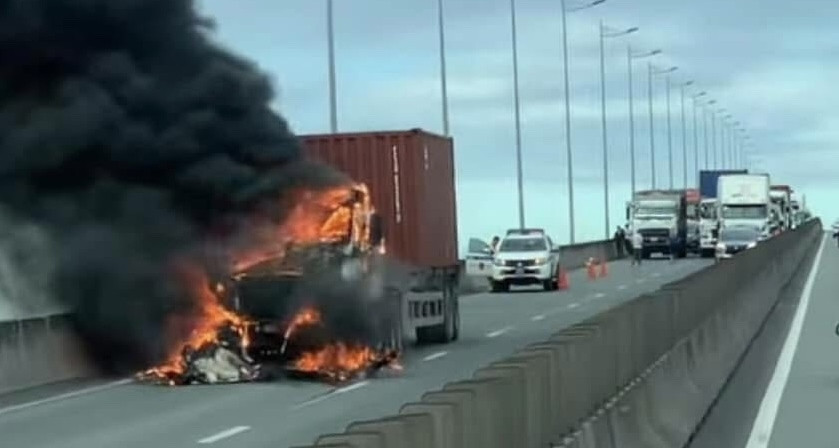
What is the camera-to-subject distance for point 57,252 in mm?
23141

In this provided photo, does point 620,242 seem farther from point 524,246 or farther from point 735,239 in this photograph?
point 524,246

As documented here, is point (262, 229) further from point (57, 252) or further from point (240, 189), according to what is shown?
point (57, 252)

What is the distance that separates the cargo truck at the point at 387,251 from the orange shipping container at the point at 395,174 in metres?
0.02

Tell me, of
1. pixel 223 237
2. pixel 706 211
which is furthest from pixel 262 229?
pixel 706 211

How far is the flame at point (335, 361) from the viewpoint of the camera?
79.5ft

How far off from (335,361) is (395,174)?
241 inches

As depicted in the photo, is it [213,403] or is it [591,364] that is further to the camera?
[213,403]

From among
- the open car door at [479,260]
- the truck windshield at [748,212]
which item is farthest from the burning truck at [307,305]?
the truck windshield at [748,212]

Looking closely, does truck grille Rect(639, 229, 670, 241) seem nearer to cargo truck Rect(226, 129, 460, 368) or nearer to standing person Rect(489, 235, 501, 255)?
standing person Rect(489, 235, 501, 255)

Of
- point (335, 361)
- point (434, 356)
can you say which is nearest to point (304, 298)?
point (335, 361)

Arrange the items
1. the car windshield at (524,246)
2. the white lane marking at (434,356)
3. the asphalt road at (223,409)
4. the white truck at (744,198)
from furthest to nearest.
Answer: the white truck at (744,198) < the car windshield at (524,246) < the white lane marking at (434,356) < the asphalt road at (223,409)

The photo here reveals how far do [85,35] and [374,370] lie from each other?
20.4ft

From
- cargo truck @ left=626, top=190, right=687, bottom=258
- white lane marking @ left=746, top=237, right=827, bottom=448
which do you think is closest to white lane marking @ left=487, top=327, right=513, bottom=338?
white lane marking @ left=746, top=237, right=827, bottom=448

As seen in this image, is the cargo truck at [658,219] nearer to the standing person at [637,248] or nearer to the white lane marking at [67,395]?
the standing person at [637,248]
